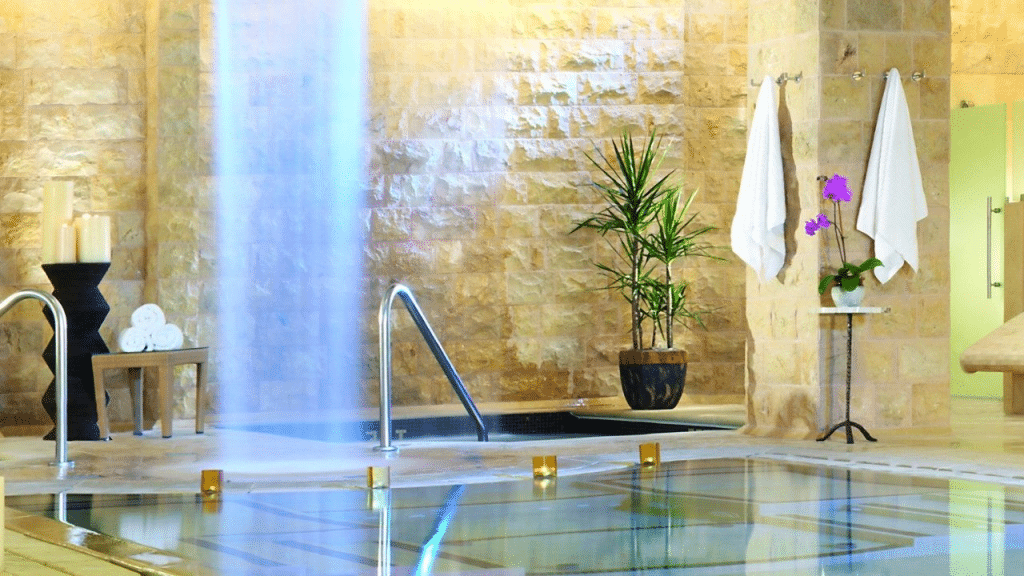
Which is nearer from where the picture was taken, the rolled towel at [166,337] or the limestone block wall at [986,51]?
the rolled towel at [166,337]

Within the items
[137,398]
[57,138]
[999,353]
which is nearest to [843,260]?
[999,353]

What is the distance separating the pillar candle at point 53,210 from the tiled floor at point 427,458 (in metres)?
1.04

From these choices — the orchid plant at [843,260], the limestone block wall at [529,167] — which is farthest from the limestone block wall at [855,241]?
the limestone block wall at [529,167]

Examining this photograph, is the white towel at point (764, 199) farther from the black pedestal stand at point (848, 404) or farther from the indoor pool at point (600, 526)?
the indoor pool at point (600, 526)

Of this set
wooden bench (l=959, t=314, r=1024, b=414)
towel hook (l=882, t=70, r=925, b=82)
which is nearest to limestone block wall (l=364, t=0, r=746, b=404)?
towel hook (l=882, t=70, r=925, b=82)

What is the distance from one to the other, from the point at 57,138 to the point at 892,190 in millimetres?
4665

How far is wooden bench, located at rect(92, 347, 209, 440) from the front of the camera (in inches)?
293

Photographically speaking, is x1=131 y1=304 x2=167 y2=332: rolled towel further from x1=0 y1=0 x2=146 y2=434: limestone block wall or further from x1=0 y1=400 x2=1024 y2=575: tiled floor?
x1=0 y1=0 x2=146 y2=434: limestone block wall

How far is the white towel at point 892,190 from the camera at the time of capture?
22.7ft

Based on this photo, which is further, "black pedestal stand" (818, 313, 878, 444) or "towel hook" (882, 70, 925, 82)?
"towel hook" (882, 70, 925, 82)

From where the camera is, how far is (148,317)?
769 cm

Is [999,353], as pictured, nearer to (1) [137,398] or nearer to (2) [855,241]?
(2) [855,241]

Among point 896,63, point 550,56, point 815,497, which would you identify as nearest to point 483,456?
point 815,497

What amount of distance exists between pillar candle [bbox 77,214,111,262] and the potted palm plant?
328 centimetres
